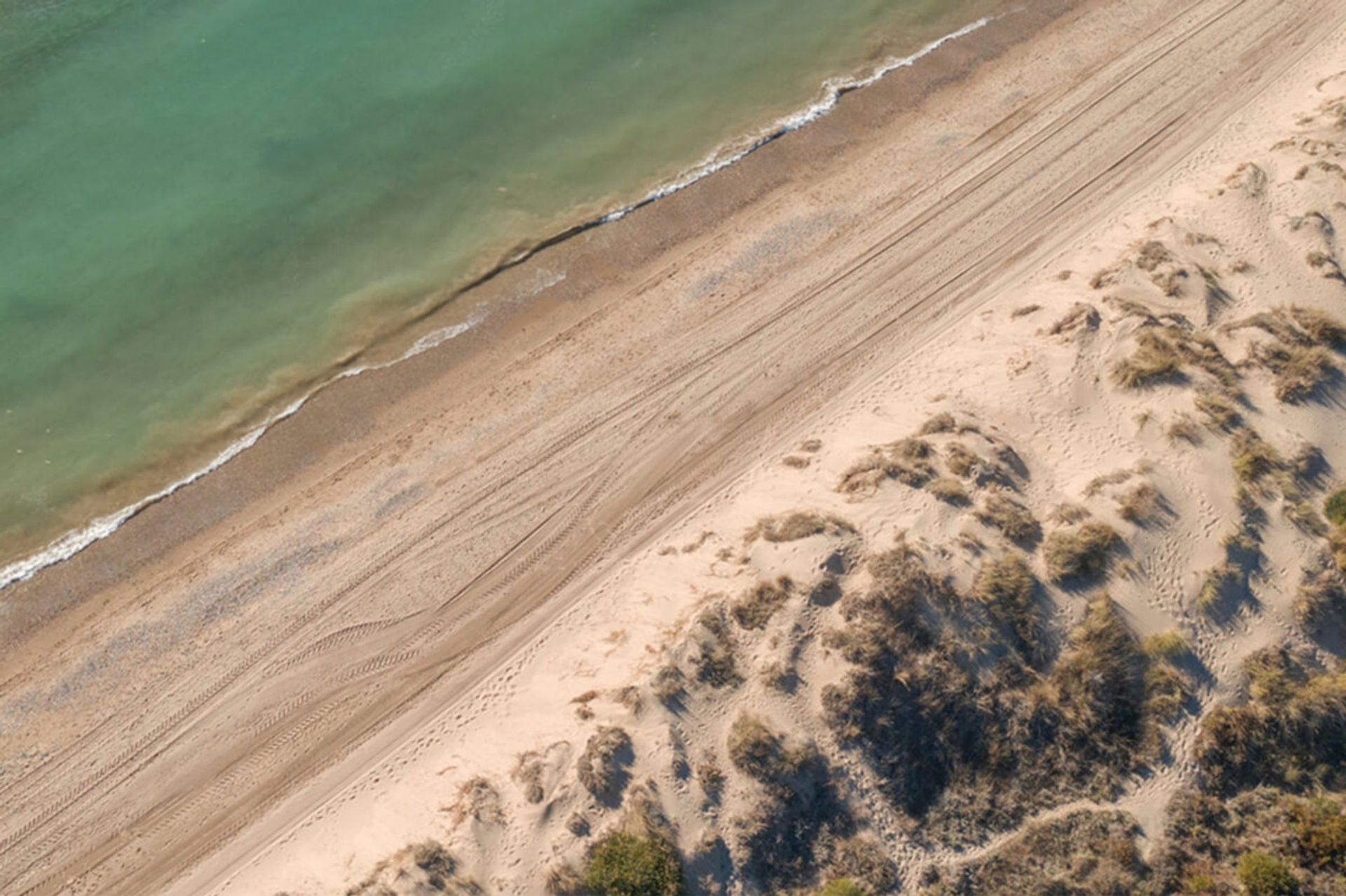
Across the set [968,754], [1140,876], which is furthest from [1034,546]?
[1140,876]

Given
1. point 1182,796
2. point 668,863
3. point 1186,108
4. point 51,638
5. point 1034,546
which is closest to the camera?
point 668,863

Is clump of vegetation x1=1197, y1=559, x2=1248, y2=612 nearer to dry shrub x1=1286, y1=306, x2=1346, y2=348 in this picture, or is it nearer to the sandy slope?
the sandy slope

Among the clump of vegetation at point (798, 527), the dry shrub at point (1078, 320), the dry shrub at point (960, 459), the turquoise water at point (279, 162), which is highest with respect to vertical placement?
the turquoise water at point (279, 162)

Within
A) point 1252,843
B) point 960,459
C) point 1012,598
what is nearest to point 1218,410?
point 960,459

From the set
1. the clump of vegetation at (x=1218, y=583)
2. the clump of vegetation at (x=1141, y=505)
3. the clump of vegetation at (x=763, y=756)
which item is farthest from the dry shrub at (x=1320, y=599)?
the clump of vegetation at (x=763, y=756)

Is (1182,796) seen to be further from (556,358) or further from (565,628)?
(556,358)

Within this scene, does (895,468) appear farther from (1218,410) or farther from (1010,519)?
(1218,410)

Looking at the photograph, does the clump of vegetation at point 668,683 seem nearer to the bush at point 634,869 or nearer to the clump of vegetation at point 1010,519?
the bush at point 634,869
